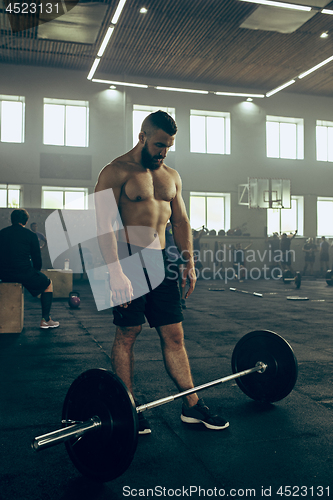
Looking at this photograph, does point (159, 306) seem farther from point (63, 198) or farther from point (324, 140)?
point (324, 140)

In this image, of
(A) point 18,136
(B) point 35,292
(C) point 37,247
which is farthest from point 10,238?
(A) point 18,136

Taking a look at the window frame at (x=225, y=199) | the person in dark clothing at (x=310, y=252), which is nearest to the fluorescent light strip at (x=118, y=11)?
the window frame at (x=225, y=199)

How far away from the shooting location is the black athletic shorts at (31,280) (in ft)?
12.6

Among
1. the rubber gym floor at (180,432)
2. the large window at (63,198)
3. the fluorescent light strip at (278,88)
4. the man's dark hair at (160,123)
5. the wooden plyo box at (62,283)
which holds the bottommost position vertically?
the rubber gym floor at (180,432)

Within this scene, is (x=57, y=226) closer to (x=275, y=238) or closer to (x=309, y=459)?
(x=275, y=238)

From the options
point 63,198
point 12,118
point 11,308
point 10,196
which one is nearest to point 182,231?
point 11,308

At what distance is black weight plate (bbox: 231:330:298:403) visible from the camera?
1934 mm

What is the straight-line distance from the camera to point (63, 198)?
1239cm

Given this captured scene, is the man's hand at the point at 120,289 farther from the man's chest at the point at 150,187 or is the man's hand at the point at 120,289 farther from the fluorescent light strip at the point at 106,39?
the fluorescent light strip at the point at 106,39

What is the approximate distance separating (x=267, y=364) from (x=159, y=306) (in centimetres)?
63

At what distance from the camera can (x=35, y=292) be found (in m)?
3.98

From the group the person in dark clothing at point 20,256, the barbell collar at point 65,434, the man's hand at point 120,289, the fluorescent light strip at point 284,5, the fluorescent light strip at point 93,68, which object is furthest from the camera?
the fluorescent light strip at point 93,68

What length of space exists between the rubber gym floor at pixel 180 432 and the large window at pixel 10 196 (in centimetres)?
902

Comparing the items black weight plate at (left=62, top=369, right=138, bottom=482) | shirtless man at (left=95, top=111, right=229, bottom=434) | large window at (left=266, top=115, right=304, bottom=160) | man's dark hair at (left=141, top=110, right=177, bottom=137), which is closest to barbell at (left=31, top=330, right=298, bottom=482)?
black weight plate at (left=62, top=369, right=138, bottom=482)
